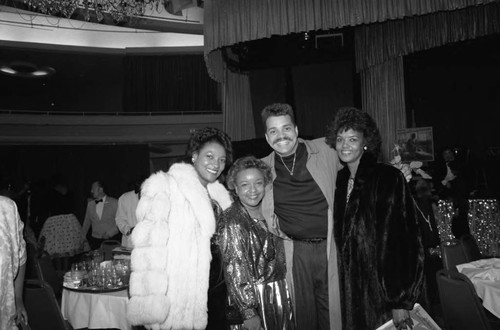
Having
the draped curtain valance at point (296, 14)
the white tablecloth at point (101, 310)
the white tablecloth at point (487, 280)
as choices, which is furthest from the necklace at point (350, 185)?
the draped curtain valance at point (296, 14)

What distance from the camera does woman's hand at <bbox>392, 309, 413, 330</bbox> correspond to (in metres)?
2.32

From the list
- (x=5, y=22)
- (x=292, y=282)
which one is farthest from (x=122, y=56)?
(x=292, y=282)

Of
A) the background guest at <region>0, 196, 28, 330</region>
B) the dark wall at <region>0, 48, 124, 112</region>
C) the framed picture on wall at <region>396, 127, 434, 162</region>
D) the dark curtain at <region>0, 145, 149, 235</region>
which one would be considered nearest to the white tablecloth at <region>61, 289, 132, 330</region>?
the background guest at <region>0, 196, 28, 330</region>

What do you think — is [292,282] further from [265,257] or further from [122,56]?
[122,56]

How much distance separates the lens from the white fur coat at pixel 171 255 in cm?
229

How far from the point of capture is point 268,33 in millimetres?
5375

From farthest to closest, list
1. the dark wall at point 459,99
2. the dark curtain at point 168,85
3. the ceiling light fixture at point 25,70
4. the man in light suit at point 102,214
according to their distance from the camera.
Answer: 1. the dark curtain at point 168,85
2. the ceiling light fixture at point 25,70
3. the dark wall at point 459,99
4. the man in light suit at point 102,214

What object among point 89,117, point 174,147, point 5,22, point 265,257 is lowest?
point 265,257

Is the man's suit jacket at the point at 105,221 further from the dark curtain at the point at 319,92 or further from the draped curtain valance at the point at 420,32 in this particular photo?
the draped curtain valance at the point at 420,32

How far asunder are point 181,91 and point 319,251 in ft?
41.8

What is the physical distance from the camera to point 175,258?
2.36m

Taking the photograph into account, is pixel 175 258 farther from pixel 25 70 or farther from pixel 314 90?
pixel 25 70

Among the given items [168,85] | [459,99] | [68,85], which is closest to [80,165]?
[68,85]

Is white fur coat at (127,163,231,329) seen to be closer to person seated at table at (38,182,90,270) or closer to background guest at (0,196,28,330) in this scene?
background guest at (0,196,28,330)
